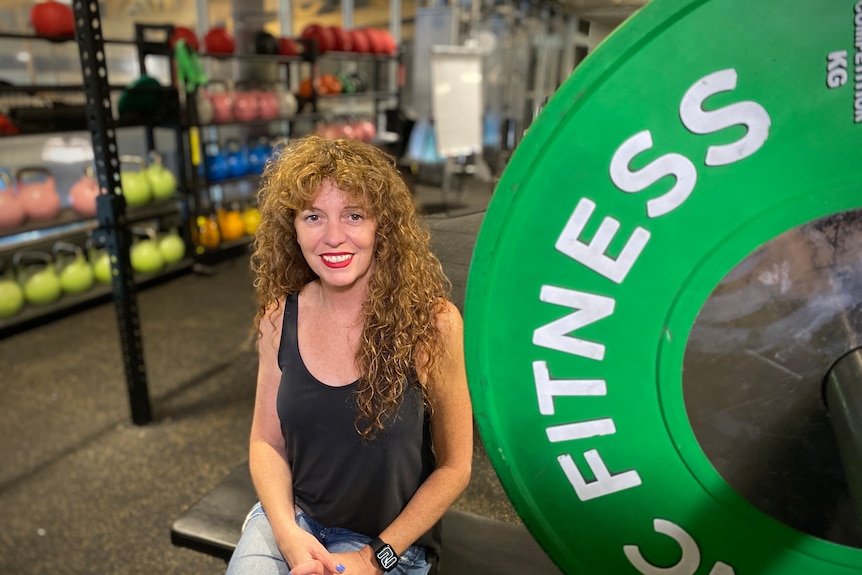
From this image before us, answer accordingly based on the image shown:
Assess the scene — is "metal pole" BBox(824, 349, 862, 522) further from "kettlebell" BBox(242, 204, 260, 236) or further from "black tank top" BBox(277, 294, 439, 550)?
"kettlebell" BBox(242, 204, 260, 236)

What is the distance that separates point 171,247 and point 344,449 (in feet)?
12.1

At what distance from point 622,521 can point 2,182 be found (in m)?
3.71

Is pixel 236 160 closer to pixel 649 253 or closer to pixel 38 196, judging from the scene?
pixel 38 196

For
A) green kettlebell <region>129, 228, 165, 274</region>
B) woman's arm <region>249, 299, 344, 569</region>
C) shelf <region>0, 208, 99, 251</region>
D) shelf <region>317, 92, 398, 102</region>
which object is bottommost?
green kettlebell <region>129, 228, 165, 274</region>

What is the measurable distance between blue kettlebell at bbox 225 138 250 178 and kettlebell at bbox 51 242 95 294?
4.53 ft

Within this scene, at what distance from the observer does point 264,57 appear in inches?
194

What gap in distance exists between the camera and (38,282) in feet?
11.5

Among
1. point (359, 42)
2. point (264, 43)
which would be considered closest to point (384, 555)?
point (264, 43)

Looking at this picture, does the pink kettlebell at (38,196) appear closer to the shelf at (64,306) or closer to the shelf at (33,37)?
the shelf at (64,306)

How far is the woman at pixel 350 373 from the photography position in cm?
91

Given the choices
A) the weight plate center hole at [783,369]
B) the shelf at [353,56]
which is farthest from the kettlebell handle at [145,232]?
the weight plate center hole at [783,369]

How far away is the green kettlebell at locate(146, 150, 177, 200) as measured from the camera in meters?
4.11

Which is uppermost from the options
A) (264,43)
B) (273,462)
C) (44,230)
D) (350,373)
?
(264,43)

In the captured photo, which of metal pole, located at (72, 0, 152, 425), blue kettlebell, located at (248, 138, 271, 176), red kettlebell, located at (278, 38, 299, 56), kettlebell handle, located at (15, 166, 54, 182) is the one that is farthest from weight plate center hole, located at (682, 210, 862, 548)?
red kettlebell, located at (278, 38, 299, 56)
